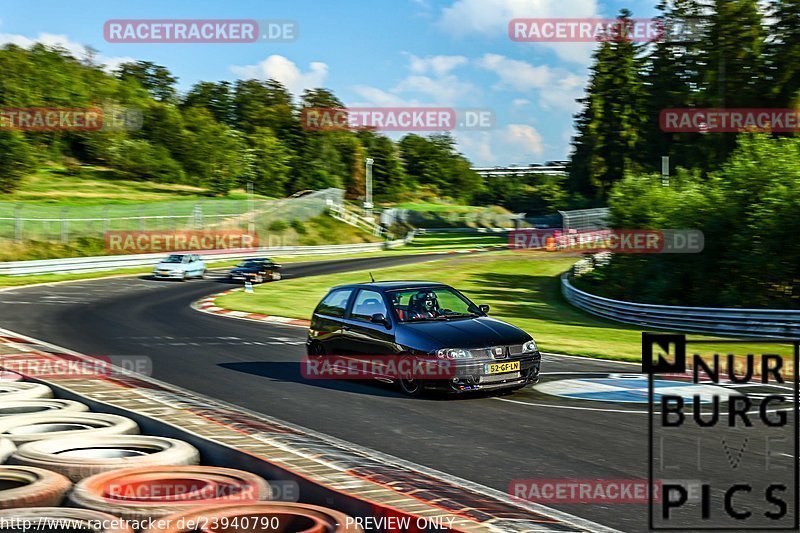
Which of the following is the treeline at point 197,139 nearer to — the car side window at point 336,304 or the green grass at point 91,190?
the green grass at point 91,190

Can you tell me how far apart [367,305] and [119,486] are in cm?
746

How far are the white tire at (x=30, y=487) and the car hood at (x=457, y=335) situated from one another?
20.8 ft

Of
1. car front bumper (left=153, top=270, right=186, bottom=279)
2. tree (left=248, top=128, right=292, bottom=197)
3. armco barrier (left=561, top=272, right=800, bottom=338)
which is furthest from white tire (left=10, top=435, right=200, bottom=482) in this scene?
tree (left=248, top=128, right=292, bottom=197)

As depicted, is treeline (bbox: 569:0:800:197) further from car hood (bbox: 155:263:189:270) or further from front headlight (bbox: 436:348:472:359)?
front headlight (bbox: 436:348:472:359)

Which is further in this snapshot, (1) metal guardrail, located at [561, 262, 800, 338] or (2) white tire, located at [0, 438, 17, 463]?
(1) metal guardrail, located at [561, 262, 800, 338]

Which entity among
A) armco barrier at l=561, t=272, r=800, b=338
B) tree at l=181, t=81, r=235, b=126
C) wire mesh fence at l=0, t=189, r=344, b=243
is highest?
tree at l=181, t=81, r=235, b=126

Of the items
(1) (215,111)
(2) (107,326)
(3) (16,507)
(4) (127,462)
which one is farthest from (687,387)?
(1) (215,111)

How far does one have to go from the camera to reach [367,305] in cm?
1335

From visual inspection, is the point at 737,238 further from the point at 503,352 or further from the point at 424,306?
the point at 503,352

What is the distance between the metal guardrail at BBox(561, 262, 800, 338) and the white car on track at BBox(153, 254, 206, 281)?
70.8 ft

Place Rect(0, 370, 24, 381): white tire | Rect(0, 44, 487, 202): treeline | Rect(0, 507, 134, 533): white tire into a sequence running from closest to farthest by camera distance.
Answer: Rect(0, 507, 134, 533): white tire
Rect(0, 370, 24, 381): white tire
Rect(0, 44, 487, 202): treeline

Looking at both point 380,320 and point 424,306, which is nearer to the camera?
point 380,320

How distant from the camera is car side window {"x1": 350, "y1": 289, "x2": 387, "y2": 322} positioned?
13.1m

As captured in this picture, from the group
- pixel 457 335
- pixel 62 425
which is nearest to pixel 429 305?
pixel 457 335
